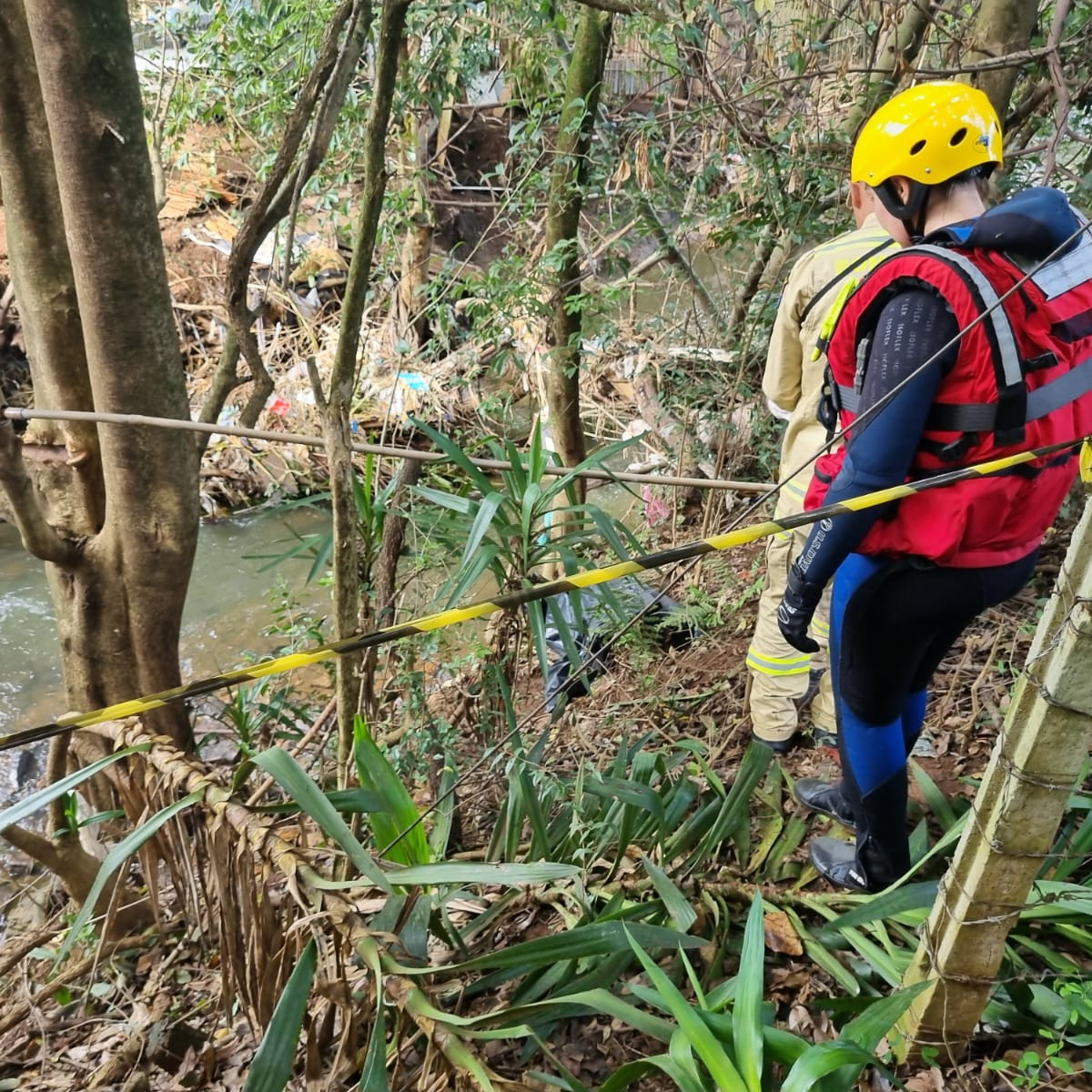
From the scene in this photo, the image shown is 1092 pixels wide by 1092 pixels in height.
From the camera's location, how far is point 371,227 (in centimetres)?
163

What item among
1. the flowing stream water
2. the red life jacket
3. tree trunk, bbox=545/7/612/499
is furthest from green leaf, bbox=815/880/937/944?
the flowing stream water

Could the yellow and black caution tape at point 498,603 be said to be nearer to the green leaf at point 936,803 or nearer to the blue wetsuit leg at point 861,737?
the blue wetsuit leg at point 861,737

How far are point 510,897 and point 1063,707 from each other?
105cm

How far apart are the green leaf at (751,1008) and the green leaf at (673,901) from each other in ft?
0.59

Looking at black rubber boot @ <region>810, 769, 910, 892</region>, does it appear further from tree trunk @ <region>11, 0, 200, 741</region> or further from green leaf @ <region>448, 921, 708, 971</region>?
tree trunk @ <region>11, 0, 200, 741</region>

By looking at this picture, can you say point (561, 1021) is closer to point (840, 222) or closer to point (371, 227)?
point (371, 227)

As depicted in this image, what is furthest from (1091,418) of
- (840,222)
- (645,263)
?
(645,263)

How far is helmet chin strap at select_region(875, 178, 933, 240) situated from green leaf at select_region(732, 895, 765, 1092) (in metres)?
1.31

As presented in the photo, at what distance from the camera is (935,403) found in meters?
1.43

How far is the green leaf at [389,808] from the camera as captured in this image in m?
1.42

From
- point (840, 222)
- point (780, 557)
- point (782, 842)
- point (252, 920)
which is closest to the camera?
point (252, 920)

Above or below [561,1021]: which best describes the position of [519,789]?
above

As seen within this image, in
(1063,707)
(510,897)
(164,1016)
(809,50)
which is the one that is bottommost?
(164,1016)

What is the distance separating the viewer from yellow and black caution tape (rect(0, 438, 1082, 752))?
3.26ft
